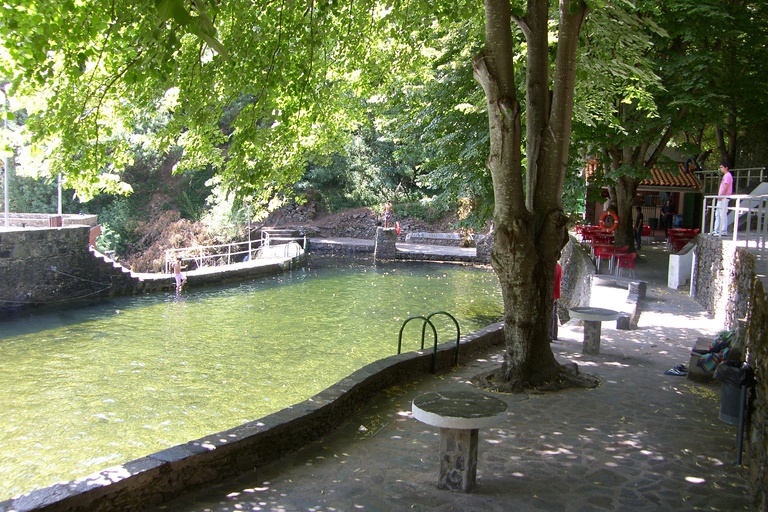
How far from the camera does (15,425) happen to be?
10.1 meters

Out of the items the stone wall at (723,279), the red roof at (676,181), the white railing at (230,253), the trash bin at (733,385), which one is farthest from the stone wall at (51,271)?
the red roof at (676,181)

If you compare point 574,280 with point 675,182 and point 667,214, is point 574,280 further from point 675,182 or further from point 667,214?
point 667,214

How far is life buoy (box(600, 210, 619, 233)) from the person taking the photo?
21.7m

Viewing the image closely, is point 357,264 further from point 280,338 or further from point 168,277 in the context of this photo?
point 280,338

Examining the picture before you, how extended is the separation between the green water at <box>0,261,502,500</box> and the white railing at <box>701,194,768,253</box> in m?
6.46

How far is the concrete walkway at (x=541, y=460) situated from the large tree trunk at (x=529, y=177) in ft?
2.15

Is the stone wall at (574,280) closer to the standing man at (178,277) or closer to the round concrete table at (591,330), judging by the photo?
the round concrete table at (591,330)

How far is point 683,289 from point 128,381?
13.8m

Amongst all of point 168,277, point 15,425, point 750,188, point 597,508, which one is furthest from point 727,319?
point 168,277

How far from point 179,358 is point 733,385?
11150 millimetres

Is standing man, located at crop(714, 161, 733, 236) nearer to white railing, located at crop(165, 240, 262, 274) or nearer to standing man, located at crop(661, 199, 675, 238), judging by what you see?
white railing, located at crop(165, 240, 262, 274)

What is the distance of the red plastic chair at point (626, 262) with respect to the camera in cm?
1772

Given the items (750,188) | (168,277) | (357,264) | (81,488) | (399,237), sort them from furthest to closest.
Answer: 1. (399,237)
2. (357,264)
3. (750,188)
4. (168,277)
5. (81,488)

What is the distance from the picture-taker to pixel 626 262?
62.2 feet
